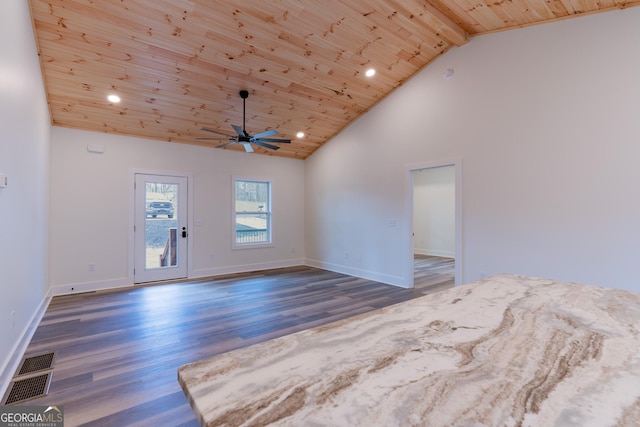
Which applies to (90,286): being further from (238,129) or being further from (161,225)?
(238,129)

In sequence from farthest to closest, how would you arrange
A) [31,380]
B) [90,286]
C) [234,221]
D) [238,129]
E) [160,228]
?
[234,221]
[160,228]
[90,286]
[238,129]
[31,380]

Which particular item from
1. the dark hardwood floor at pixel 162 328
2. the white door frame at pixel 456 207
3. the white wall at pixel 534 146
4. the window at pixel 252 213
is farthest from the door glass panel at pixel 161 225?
the white door frame at pixel 456 207

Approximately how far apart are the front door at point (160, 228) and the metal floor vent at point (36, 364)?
2.71 metres

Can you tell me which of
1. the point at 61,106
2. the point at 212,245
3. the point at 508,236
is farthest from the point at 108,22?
the point at 508,236

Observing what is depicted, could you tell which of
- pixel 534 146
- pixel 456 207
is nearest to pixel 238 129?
pixel 456 207

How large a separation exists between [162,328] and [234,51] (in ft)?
11.0

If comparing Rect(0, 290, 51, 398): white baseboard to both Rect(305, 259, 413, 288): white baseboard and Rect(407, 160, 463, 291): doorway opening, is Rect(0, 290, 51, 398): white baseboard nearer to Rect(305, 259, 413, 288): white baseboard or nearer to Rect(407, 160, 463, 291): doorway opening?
Rect(305, 259, 413, 288): white baseboard

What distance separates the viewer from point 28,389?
2.21m

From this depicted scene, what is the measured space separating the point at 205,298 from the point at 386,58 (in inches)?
173

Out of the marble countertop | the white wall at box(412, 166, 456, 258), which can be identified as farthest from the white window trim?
the marble countertop

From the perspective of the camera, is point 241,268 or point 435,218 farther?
point 435,218

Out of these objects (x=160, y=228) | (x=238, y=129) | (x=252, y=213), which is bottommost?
(x=160, y=228)

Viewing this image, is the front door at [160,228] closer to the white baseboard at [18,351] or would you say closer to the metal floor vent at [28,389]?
the white baseboard at [18,351]

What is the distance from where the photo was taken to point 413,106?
5.02 m
